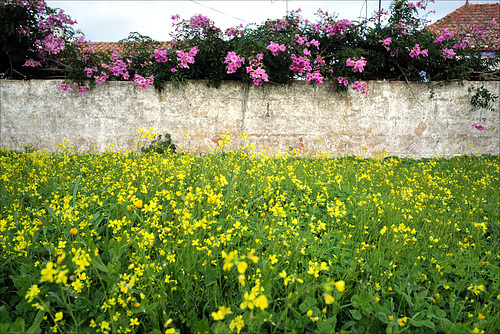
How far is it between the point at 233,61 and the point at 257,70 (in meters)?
0.52

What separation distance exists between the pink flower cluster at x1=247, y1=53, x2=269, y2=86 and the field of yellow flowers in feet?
11.4

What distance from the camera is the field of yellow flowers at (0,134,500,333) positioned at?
1296 millimetres

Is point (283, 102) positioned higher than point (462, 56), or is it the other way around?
point (462, 56)

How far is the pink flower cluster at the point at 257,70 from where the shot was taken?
5986mm

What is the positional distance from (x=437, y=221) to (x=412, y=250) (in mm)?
600

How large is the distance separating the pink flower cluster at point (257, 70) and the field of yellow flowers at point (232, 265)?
Answer: 349 centimetres

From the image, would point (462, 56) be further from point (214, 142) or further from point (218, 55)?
point (214, 142)

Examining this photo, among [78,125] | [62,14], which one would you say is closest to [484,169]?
[78,125]

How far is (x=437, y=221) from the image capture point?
2.47m

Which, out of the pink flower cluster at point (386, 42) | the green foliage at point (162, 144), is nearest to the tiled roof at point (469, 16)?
the pink flower cluster at point (386, 42)

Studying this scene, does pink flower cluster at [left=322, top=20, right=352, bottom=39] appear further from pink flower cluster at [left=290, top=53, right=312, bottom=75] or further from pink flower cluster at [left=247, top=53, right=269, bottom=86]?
pink flower cluster at [left=247, top=53, right=269, bottom=86]

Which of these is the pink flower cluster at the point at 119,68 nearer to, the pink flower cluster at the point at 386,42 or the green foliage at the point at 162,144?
the green foliage at the point at 162,144

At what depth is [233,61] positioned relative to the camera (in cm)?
602

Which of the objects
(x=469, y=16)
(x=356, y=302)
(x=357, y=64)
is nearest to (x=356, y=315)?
(x=356, y=302)
